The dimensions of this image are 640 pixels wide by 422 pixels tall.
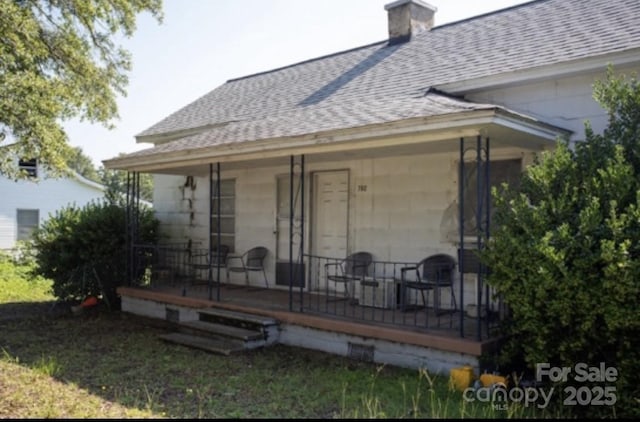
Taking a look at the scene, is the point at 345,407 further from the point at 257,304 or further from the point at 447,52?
the point at 447,52

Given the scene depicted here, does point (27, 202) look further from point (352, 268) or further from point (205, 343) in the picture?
point (352, 268)

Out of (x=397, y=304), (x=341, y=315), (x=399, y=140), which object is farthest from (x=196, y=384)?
(x=399, y=140)

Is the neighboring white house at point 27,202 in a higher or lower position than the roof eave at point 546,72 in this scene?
lower

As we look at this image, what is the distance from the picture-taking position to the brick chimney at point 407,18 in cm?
1071

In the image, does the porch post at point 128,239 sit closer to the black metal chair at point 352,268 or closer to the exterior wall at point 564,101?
the black metal chair at point 352,268

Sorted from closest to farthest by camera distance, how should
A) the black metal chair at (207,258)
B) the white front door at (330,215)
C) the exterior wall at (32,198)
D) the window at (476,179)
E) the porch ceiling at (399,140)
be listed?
the porch ceiling at (399,140) → the window at (476,179) → the white front door at (330,215) → the black metal chair at (207,258) → the exterior wall at (32,198)

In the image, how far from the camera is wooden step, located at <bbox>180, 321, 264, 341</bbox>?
23.4 ft

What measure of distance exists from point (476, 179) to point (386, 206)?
5.18ft

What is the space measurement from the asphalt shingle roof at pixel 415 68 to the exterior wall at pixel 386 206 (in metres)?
1.04

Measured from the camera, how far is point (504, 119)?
541cm

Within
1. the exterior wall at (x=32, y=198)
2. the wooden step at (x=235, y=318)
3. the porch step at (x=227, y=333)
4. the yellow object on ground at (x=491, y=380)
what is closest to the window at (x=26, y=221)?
the exterior wall at (x=32, y=198)

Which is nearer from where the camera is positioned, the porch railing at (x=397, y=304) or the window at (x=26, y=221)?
the porch railing at (x=397, y=304)

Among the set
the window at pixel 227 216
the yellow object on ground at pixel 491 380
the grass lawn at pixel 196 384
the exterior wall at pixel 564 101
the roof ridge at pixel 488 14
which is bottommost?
the grass lawn at pixel 196 384

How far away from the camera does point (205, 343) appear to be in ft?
23.7
